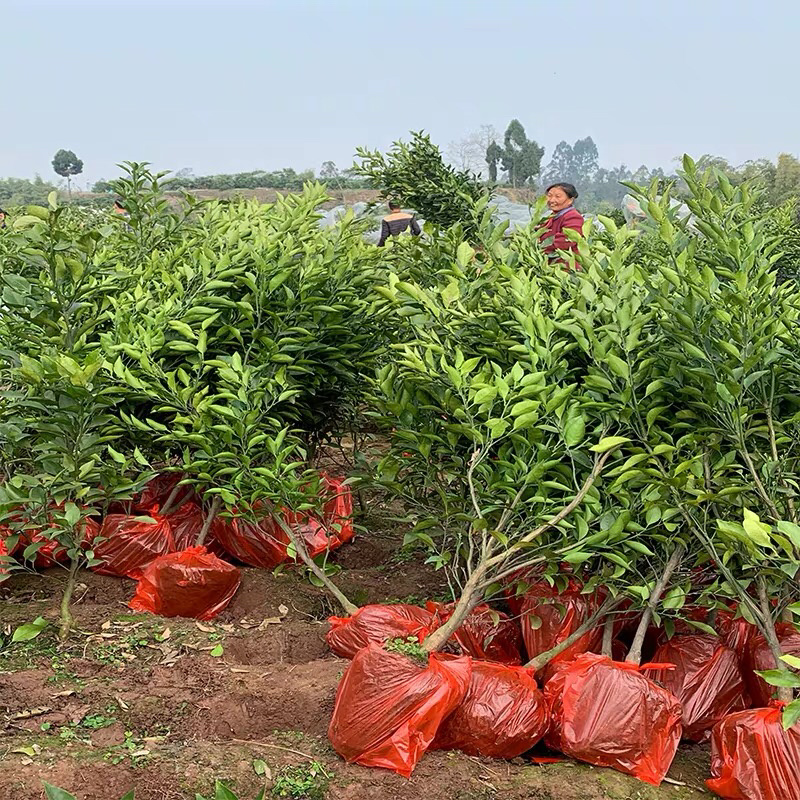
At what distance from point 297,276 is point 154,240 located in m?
1.36

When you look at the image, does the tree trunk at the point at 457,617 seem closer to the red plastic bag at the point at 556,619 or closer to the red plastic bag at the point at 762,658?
the red plastic bag at the point at 556,619

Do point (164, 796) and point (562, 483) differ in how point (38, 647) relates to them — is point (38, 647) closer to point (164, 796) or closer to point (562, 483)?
point (164, 796)

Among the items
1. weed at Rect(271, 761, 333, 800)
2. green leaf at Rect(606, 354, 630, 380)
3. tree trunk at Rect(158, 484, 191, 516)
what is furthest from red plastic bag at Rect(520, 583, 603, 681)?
tree trunk at Rect(158, 484, 191, 516)

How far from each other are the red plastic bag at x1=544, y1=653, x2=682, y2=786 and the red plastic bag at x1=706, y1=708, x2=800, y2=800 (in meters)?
0.17

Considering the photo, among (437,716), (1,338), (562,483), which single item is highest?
(1,338)

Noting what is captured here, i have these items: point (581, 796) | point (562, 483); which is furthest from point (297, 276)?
point (581, 796)

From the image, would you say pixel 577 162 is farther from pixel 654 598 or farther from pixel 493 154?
pixel 654 598

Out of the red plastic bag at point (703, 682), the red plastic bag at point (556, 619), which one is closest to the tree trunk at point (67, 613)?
the red plastic bag at point (556, 619)

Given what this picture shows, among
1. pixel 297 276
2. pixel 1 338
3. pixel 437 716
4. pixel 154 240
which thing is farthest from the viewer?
pixel 154 240

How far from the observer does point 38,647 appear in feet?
11.6

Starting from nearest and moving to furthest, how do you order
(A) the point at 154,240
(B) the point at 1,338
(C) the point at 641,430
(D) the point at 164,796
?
1. (D) the point at 164,796
2. (C) the point at 641,430
3. (B) the point at 1,338
4. (A) the point at 154,240

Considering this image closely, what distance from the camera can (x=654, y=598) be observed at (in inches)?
123

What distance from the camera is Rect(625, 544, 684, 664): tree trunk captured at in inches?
123

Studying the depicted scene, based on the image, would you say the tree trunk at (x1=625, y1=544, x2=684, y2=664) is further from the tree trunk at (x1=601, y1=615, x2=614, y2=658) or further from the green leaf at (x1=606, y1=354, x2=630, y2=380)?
the green leaf at (x1=606, y1=354, x2=630, y2=380)
